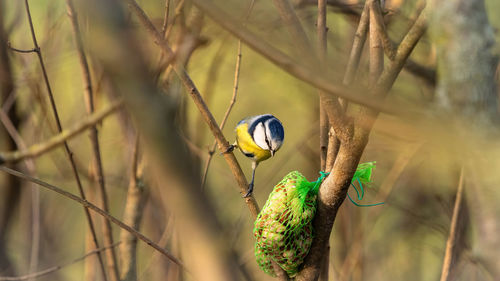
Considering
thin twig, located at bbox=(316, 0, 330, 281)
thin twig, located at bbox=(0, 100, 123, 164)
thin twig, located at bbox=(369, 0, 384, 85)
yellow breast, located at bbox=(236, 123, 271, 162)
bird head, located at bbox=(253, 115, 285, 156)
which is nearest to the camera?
thin twig, located at bbox=(369, 0, 384, 85)

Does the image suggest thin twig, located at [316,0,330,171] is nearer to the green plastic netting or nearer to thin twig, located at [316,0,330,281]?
thin twig, located at [316,0,330,281]

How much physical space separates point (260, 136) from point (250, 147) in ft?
Result: 0.44

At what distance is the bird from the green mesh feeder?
86cm

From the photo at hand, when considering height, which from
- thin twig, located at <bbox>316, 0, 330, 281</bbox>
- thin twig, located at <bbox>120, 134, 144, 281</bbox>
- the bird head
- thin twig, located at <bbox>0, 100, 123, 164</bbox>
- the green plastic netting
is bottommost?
the green plastic netting

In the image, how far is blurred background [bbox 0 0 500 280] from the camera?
7.26 ft

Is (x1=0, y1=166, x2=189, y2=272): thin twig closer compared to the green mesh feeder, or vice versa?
(x1=0, y1=166, x2=189, y2=272): thin twig

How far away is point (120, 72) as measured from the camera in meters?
0.58

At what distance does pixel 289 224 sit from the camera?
1422 mm

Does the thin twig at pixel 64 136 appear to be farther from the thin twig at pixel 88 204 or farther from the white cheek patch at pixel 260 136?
the thin twig at pixel 88 204

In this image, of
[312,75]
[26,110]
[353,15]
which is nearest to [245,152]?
[353,15]

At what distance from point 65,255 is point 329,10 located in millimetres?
2990

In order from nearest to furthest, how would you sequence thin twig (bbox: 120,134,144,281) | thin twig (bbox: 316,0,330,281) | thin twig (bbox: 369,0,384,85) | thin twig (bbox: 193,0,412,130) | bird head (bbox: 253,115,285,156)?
thin twig (bbox: 193,0,412,130) → thin twig (bbox: 369,0,384,85) → thin twig (bbox: 316,0,330,281) → thin twig (bbox: 120,134,144,281) → bird head (bbox: 253,115,285,156)

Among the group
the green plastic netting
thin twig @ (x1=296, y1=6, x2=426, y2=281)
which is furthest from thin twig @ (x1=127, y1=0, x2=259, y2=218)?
thin twig @ (x1=296, y1=6, x2=426, y2=281)

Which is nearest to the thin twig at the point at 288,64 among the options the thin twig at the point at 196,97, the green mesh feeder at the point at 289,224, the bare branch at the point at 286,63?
the bare branch at the point at 286,63
